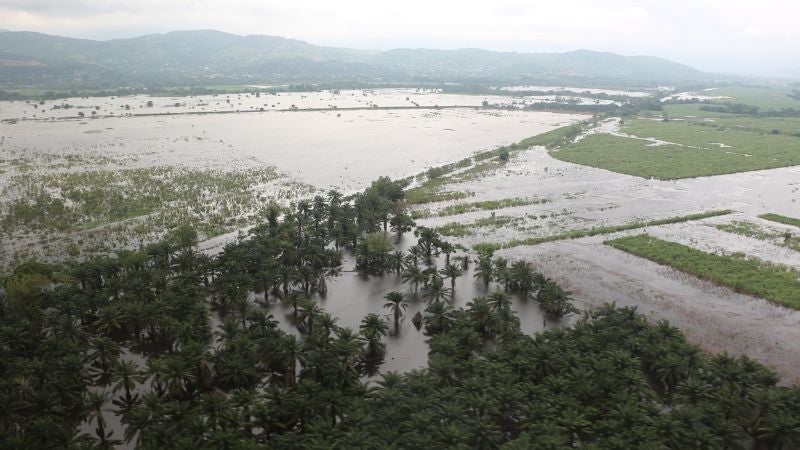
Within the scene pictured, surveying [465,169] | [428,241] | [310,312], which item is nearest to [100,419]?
[310,312]

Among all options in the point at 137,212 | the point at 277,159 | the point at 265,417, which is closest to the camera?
the point at 265,417

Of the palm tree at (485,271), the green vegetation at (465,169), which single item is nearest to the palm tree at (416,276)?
the palm tree at (485,271)

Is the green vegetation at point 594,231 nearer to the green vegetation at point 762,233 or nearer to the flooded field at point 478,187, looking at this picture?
the flooded field at point 478,187

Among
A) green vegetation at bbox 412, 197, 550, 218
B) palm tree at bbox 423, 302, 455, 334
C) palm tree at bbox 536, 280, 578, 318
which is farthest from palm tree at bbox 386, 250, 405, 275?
green vegetation at bbox 412, 197, 550, 218

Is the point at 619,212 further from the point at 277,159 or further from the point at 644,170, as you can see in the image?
the point at 277,159

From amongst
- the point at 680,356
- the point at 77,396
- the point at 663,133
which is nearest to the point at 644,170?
the point at 663,133

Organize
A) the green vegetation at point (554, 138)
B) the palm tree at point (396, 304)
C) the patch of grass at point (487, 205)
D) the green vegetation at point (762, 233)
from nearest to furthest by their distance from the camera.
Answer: the palm tree at point (396, 304), the green vegetation at point (762, 233), the patch of grass at point (487, 205), the green vegetation at point (554, 138)

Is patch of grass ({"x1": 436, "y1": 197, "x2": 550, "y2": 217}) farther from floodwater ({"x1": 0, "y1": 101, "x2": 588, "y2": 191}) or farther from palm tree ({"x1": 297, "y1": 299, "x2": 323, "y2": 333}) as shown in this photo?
palm tree ({"x1": 297, "y1": 299, "x2": 323, "y2": 333})
